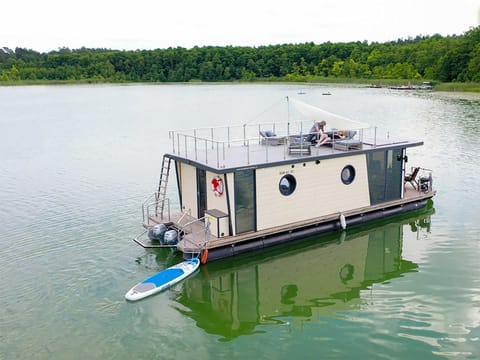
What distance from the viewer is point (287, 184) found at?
15.3 m

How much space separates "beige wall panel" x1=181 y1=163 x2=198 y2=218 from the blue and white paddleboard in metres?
2.48

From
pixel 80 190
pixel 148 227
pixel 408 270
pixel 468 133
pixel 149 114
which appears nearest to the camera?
pixel 408 270

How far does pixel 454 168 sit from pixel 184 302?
58.7 ft

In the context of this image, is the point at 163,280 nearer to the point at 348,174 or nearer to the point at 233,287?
the point at 233,287

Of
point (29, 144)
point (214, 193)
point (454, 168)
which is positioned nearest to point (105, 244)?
point (214, 193)

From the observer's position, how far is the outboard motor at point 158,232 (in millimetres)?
14797

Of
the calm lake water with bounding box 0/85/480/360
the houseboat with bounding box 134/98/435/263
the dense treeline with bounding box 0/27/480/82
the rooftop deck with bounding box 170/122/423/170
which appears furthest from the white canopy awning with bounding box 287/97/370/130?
the dense treeline with bounding box 0/27/480/82

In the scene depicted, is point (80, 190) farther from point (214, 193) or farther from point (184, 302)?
point (184, 302)

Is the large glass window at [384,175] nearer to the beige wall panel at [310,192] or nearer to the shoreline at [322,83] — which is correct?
the beige wall panel at [310,192]

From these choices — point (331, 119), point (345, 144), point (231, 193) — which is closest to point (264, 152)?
point (231, 193)

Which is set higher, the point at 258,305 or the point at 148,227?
the point at 148,227

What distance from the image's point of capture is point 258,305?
12.4 meters

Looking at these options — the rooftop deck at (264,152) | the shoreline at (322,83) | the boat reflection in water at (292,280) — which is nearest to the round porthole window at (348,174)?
the rooftop deck at (264,152)

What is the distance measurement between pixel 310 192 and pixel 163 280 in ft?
18.2
